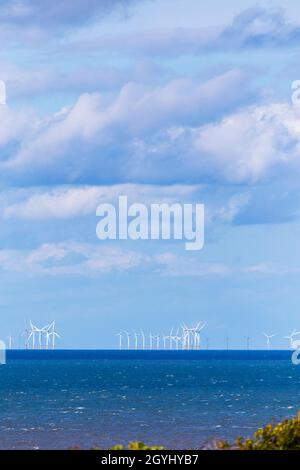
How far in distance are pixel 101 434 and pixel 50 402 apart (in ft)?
165

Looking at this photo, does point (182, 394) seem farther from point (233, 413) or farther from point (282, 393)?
point (233, 413)

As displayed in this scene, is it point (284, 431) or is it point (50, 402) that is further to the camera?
point (50, 402)

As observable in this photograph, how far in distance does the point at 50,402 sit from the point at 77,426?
4104 centimetres

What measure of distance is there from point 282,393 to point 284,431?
137272 mm

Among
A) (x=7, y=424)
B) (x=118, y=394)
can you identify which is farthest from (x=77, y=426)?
(x=118, y=394)
